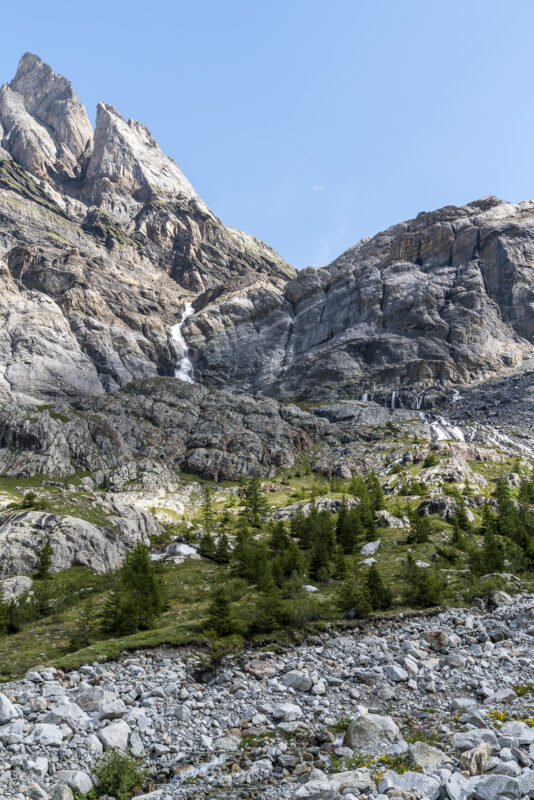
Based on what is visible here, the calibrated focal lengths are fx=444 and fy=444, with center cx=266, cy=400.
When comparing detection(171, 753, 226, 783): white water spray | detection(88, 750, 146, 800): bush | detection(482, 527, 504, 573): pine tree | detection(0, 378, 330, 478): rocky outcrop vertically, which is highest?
detection(0, 378, 330, 478): rocky outcrop

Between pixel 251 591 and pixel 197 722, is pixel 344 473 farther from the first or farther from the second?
pixel 197 722

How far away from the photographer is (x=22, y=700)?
59.1 feet

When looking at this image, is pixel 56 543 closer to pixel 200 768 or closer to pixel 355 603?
pixel 355 603

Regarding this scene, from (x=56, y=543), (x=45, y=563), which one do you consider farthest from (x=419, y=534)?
(x=56, y=543)

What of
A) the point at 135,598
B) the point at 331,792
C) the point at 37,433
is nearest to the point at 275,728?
the point at 331,792

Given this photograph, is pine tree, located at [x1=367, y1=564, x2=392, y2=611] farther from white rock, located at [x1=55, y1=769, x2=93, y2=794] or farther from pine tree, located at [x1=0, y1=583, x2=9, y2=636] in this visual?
pine tree, located at [x1=0, y1=583, x2=9, y2=636]

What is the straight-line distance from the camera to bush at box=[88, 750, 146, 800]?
46.1 feet

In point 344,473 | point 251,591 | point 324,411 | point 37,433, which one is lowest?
point 251,591

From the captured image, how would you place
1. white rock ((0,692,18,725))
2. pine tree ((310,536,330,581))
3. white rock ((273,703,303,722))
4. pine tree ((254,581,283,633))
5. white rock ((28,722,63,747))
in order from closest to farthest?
1. white rock ((28,722,63,747))
2. white rock ((0,692,18,725))
3. white rock ((273,703,303,722))
4. pine tree ((254,581,283,633))
5. pine tree ((310,536,330,581))

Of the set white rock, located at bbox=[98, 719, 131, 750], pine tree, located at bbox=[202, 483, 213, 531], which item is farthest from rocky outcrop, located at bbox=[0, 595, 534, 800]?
pine tree, located at bbox=[202, 483, 213, 531]

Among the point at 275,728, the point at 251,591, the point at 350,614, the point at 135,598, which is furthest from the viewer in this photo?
the point at 251,591

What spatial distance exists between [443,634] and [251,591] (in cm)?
2398

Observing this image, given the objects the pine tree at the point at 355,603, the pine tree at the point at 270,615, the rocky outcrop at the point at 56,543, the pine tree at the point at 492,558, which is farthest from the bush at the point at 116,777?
the rocky outcrop at the point at 56,543

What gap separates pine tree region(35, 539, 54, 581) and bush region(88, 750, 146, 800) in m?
50.7
